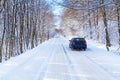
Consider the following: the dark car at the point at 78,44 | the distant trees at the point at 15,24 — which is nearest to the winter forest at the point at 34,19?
the distant trees at the point at 15,24

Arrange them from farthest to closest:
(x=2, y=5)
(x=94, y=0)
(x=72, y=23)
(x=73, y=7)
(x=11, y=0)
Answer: (x=72, y=23)
(x=11, y=0)
(x=2, y=5)
(x=94, y=0)
(x=73, y=7)

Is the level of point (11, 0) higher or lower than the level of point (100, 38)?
higher

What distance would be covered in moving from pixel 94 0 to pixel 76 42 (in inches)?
807

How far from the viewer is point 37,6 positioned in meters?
48.7

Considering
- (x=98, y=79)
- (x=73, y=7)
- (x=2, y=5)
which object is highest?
(x=2, y=5)

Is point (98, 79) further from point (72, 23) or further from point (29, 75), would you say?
point (72, 23)

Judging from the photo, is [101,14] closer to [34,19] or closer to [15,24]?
[34,19]

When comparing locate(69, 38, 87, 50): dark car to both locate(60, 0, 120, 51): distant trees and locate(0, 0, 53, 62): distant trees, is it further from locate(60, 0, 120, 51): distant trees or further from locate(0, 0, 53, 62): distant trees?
locate(0, 0, 53, 62): distant trees

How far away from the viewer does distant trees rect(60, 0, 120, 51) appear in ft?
35.9

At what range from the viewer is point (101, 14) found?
3931 centimetres

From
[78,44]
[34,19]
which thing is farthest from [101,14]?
[34,19]

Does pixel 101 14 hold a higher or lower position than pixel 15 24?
higher

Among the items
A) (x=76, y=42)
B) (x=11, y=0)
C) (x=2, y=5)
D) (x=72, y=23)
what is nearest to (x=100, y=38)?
(x=76, y=42)

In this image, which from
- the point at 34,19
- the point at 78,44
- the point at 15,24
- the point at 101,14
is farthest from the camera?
the point at 34,19
